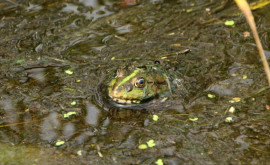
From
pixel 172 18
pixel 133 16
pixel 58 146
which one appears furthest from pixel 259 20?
pixel 58 146

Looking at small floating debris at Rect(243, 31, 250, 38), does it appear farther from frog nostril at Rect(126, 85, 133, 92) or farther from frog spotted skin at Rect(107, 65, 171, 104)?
frog nostril at Rect(126, 85, 133, 92)

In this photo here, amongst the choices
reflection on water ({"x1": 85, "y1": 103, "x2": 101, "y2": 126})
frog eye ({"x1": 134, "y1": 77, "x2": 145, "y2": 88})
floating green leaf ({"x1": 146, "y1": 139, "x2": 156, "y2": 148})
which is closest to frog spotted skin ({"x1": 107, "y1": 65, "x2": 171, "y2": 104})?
frog eye ({"x1": 134, "y1": 77, "x2": 145, "y2": 88})

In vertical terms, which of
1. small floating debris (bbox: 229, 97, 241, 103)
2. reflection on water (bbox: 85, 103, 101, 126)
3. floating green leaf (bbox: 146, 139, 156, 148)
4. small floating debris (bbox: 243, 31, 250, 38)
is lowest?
floating green leaf (bbox: 146, 139, 156, 148)

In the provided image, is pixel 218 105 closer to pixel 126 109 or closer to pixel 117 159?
pixel 126 109

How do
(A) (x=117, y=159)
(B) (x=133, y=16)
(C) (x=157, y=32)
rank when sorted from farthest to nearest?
1. (B) (x=133, y=16)
2. (C) (x=157, y=32)
3. (A) (x=117, y=159)

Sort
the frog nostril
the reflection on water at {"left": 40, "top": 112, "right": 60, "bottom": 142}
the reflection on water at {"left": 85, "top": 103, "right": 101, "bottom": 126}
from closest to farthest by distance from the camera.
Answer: the reflection on water at {"left": 40, "top": 112, "right": 60, "bottom": 142}
the reflection on water at {"left": 85, "top": 103, "right": 101, "bottom": 126}
the frog nostril

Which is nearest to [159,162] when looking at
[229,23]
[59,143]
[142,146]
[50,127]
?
[142,146]
